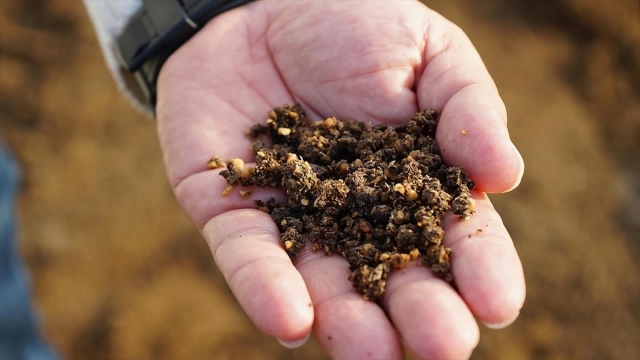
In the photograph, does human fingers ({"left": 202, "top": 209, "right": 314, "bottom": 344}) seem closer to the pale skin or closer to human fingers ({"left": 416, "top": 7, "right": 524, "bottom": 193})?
the pale skin

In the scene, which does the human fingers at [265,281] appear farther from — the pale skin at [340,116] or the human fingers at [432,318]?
the human fingers at [432,318]

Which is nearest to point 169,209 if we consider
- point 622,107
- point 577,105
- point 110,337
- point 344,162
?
point 110,337

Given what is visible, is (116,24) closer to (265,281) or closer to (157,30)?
(157,30)

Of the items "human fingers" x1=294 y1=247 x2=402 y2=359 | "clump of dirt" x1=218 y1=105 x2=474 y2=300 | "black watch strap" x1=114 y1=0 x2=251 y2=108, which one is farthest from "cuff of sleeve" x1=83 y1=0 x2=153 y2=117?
"human fingers" x1=294 y1=247 x2=402 y2=359

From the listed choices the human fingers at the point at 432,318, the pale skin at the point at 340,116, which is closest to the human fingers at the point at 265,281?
the pale skin at the point at 340,116

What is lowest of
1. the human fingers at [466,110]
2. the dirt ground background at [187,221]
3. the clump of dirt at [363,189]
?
the dirt ground background at [187,221]

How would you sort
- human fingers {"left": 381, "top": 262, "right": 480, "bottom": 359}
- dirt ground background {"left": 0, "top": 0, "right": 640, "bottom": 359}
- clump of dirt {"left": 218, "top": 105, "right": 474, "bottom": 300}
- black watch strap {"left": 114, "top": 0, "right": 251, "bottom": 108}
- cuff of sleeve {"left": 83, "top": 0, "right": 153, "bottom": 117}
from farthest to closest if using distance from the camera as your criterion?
dirt ground background {"left": 0, "top": 0, "right": 640, "bottom": 359} → cuff of sleeve {"left": 83, "top": 0, "right": 153, "bottom": 117} → black watch strap {"left": 114, "top": 0, "right": 251, "bottom": 108} → clump of dirt {"left": 218, "top": 105, "right": 474, "bottom": 300} → human fingers {"left": 381, "top": 262, "right": 480, "bottom": 359}
